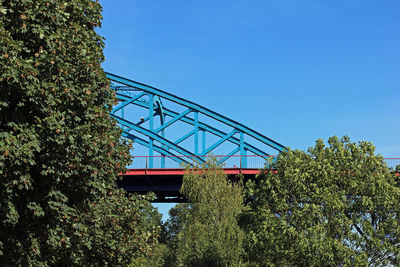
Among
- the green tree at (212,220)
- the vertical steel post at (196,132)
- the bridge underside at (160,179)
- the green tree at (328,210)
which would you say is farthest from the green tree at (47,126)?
the vertical steel post at (196,132)

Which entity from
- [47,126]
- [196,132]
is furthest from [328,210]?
[196,132]

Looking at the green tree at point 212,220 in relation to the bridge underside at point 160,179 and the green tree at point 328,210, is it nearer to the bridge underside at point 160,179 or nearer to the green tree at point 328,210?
the bridge underside at point 160,179

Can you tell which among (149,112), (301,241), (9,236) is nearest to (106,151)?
(9,236)

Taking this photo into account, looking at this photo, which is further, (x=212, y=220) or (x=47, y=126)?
(x=212, y=220)

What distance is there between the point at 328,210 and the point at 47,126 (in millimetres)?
16563

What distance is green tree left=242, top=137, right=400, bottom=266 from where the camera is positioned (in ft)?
86.0

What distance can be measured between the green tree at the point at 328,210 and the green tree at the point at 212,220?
10398 mm

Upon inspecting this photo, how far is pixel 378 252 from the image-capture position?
1051 inches

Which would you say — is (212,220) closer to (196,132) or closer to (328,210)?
(328,210)

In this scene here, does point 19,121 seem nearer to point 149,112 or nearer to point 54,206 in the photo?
point 54,206

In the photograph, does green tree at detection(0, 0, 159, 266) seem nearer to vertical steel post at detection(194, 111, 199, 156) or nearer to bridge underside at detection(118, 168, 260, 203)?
bridge underside at detection(118, 168, 260, 203)

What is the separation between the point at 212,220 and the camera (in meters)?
42.4

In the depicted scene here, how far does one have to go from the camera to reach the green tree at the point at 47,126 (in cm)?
1469

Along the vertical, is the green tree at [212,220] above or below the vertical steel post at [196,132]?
below
